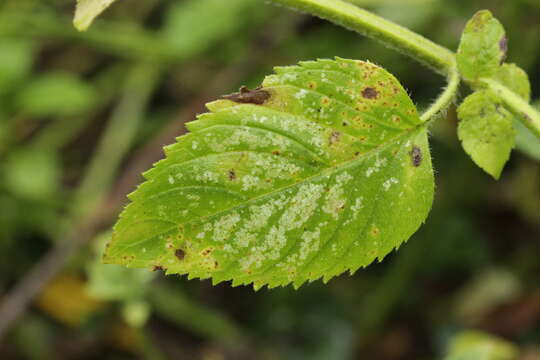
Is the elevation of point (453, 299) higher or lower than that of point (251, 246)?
lower

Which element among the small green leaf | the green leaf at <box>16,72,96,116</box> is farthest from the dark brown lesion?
the green leaf at <box>16,72,96,116</box>

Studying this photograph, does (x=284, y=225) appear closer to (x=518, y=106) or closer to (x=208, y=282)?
(x=518, y=106)

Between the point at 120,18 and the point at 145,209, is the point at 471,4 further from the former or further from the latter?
the point at 145,209

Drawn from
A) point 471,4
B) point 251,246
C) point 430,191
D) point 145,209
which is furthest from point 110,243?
point 471,4

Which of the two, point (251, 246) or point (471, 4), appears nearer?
point (251, 246)

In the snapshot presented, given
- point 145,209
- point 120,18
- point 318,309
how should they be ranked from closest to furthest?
point 145,209 → point 318,309 → point 120,18

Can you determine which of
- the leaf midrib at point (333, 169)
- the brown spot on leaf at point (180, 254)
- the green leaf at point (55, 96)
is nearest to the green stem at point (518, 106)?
the leaf midrib at point (333, 169)

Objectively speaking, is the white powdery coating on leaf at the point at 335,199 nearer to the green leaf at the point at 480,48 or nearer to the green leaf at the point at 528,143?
the green leaf at the point at 480,48

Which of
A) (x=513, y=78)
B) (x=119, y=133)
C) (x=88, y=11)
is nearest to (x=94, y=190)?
(x=119, y=133)
